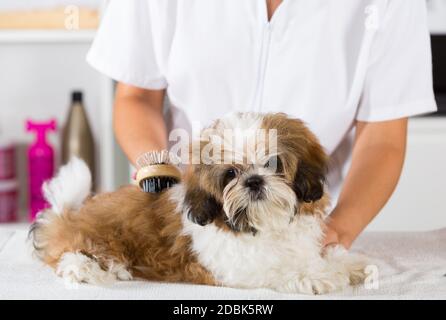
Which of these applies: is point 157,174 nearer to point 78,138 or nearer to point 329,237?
point 329,237

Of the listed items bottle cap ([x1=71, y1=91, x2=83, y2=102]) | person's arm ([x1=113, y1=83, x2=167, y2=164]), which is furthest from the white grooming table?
bottle cap ([x1=71, y1=91, x2=83, y2=102])

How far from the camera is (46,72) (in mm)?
3119

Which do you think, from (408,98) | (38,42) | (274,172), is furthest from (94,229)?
(38,42)

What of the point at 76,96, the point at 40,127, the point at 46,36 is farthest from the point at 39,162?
the point at 46,36

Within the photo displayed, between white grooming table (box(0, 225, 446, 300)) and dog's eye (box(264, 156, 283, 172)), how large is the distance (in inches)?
8.1

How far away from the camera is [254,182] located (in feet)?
3.85

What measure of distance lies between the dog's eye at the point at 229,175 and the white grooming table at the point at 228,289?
182mm

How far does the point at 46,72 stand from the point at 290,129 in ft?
6.76

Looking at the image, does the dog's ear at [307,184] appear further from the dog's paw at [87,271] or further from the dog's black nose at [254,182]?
the dog's paw at [87,271]

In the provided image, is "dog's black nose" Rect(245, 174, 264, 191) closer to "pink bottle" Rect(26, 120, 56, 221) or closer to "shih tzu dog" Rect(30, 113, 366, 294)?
"shih tzu dog" Rect(30, 113, 366, 294)

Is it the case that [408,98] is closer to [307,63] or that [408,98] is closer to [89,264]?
[307,63]

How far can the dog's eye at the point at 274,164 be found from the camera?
47.1 inches

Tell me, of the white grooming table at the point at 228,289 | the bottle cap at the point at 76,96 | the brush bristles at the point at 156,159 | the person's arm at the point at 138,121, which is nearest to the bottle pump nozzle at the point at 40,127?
the bottle cap at the point at 76,96
